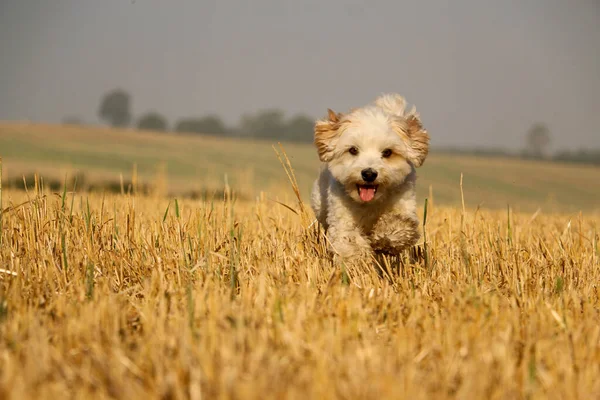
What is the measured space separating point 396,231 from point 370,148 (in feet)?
2.31

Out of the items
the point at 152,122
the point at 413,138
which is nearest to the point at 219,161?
the point at 413,138

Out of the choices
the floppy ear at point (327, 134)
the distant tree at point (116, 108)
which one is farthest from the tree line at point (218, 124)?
the floppy ear at point (327, 134)

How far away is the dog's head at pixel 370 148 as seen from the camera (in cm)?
466

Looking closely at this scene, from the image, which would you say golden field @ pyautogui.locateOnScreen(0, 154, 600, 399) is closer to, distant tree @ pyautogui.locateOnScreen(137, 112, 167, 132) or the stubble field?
the stubble field

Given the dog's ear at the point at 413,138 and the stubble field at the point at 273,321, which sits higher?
the dog's ear at the point at 413,138

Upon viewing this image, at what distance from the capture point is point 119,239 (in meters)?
4.71

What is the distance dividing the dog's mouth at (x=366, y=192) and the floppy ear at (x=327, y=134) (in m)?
0.55

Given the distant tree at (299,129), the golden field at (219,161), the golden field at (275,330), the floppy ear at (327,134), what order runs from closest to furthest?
1. the golden field at (275,330)
2. the floppy ear at (327,134)
3. the golden field at (219,161)
4. the distant tree at (299,129)

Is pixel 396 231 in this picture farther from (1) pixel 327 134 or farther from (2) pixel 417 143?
(1) pixel 327 134

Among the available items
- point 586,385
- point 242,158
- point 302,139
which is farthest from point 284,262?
point 302,139

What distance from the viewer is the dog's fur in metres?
4.76

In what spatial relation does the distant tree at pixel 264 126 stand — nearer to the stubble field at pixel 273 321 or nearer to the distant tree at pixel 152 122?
the distant tree at pixel 152 122

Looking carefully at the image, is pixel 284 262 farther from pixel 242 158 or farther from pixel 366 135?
pixel 242 158

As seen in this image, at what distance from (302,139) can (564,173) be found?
→ 128 feet
